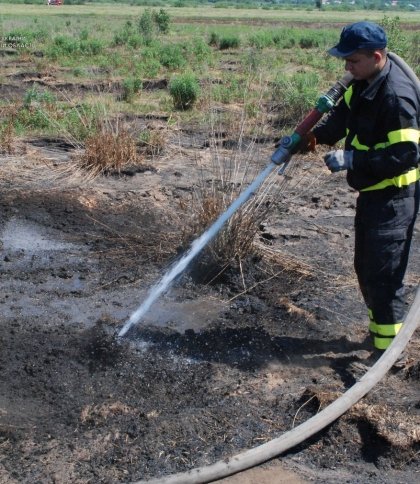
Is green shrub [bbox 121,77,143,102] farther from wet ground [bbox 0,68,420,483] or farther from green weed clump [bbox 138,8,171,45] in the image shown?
green weed clump [bbox 138,8,171,45]

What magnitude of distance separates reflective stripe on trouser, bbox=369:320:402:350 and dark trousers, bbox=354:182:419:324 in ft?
0.09

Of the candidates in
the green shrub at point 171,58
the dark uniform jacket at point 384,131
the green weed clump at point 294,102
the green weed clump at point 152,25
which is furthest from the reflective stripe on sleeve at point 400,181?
the green weed clump at point 152,25

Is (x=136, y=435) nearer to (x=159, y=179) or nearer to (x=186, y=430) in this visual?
(x=186, y=430)

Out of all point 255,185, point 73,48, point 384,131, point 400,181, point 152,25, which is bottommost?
point 152,25

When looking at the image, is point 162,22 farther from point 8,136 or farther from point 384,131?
point 384,131

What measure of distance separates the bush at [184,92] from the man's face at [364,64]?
25.3 feet

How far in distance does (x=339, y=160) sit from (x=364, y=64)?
51 cm

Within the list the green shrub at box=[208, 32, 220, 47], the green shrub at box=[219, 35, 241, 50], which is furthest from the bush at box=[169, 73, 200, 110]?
the green shrub at box=[208, 32, 220, 47]

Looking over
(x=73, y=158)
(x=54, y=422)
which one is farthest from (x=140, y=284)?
(x=73, y=158)

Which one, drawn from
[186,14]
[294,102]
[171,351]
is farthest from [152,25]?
[171,351]

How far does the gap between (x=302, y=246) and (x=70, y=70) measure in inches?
446

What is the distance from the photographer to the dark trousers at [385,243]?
161 inches

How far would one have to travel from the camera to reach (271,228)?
6.70 metres

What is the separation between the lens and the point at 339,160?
13.1 ft
